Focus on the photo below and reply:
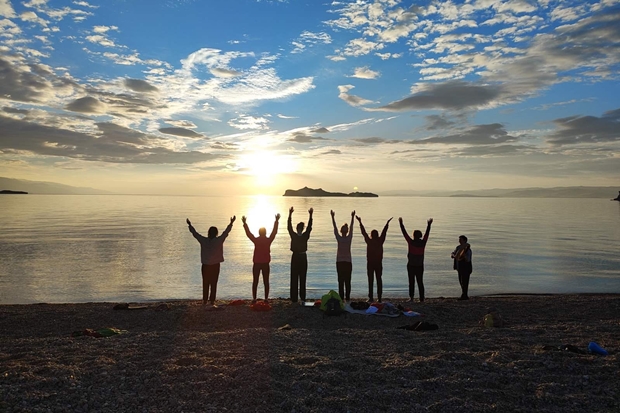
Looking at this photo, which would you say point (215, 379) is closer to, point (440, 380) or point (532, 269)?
point (440, 380)

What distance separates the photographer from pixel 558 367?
7020mm

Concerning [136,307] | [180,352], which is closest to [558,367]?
[180,352]

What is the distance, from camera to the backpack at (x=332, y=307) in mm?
11409

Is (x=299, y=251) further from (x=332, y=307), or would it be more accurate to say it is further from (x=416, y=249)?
(x=416, y=249)

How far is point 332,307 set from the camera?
1148 centimetres

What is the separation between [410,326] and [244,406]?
5378 millimetres

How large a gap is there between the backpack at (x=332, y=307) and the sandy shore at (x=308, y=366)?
26 centimetres

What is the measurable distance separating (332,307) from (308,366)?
4.36 m

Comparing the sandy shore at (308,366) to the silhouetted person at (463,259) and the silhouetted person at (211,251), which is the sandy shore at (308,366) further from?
the silhouetted person at (463,259)

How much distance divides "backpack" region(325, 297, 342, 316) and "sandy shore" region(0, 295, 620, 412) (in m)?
0.26

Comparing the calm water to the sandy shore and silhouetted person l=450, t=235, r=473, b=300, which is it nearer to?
silhouetted person l=450, t=235, r=473, b=300

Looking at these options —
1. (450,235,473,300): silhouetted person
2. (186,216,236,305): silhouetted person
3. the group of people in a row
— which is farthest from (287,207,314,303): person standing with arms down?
(450,235,473,300): silhouetted person

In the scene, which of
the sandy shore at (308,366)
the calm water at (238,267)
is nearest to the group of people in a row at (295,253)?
the sandy shore at (308,366)

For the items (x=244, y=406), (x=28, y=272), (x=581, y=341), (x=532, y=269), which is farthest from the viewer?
(x=532, y=269)
